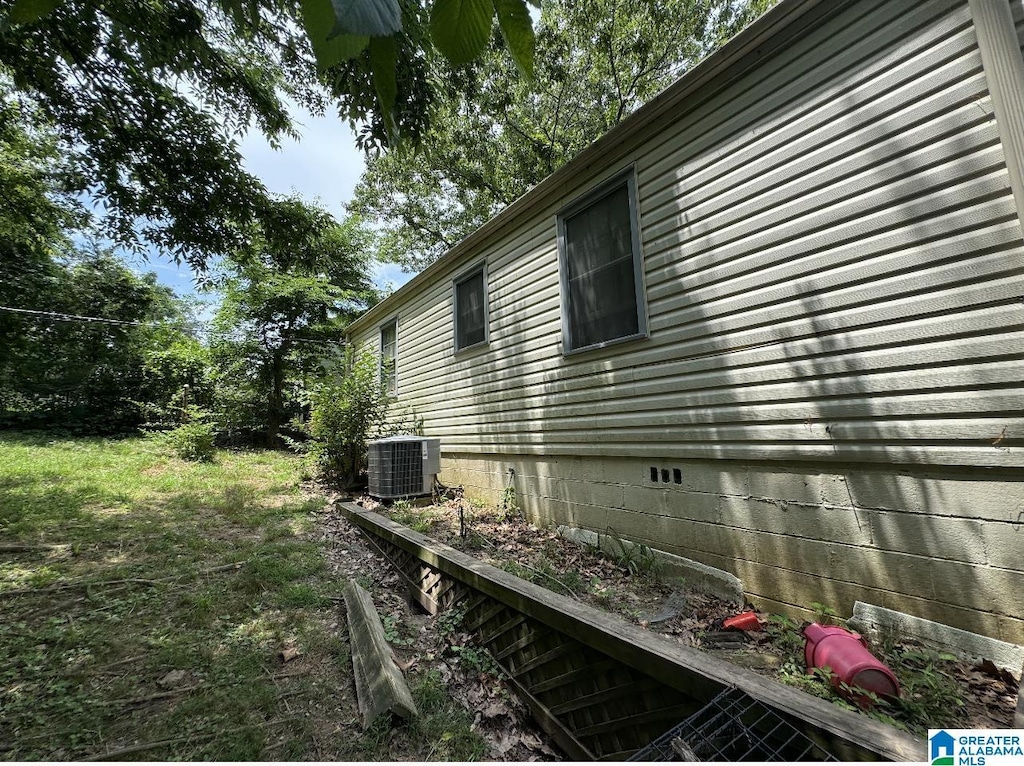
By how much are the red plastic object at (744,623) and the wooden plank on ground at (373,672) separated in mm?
1910

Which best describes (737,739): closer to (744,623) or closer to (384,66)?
(744,623)

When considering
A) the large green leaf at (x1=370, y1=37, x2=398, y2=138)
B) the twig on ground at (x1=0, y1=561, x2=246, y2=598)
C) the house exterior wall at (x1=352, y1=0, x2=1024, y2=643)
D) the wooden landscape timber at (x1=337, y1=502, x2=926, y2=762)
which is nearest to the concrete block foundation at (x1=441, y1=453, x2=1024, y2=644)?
the house exterior wall at (x1=352, y1=0, x2=1024, y2=643)

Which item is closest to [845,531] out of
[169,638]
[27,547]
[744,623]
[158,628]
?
[744,623]

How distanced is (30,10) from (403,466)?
5754mm

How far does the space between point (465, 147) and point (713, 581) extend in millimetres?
13894

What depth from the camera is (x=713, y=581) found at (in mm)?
3033

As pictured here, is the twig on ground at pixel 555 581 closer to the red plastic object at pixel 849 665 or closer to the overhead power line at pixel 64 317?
the red plastic object at pixel 849 665

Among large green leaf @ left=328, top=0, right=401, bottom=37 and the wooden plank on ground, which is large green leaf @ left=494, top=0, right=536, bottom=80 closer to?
large green leaf @ left=328, top=0, right=401, bottom=37

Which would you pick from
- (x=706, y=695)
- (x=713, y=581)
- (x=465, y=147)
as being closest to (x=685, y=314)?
(x=713, y=581)

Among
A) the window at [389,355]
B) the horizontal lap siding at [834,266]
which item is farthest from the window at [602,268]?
the window at [389,355]

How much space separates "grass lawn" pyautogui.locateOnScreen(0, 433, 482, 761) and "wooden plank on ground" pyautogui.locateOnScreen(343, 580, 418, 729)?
0.27 feet

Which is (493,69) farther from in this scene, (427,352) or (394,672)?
(394,672)

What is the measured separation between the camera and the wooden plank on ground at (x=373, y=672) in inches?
79.0

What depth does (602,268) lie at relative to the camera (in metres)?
4.17
